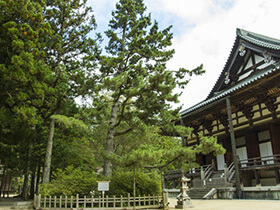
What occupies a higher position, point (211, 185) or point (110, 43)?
point (110, 43)

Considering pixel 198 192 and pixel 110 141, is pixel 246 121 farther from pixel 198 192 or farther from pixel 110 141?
pixel 110 141

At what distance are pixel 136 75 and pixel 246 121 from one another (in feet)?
34.5

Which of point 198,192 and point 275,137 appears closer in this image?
point 275,137

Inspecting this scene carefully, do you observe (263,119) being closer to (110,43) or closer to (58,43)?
(110,43)

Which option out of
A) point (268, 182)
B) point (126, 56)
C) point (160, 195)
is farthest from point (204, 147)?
point (268, 182)

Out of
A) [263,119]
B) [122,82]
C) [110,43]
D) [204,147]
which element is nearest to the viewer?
[204,147]

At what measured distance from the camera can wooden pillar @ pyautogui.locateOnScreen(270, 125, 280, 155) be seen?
1541cm

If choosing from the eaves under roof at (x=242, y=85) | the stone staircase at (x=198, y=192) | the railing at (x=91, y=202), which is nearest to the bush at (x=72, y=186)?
the railing at (x=91, y=202)

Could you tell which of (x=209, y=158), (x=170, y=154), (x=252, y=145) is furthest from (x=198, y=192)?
(x=170, y=154)

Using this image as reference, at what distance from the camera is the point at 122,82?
11398 mm

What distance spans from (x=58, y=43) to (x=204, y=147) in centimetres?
1102

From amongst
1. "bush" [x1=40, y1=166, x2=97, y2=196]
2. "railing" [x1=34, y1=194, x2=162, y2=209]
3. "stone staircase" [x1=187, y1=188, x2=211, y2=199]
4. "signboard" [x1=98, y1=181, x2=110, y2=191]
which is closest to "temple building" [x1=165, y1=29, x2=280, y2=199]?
"stone staircase" [x1=187, y1=188, x2=211, y2=199]

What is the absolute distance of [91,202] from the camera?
10922mm

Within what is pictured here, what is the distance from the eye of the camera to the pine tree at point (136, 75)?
11383 millimetres
